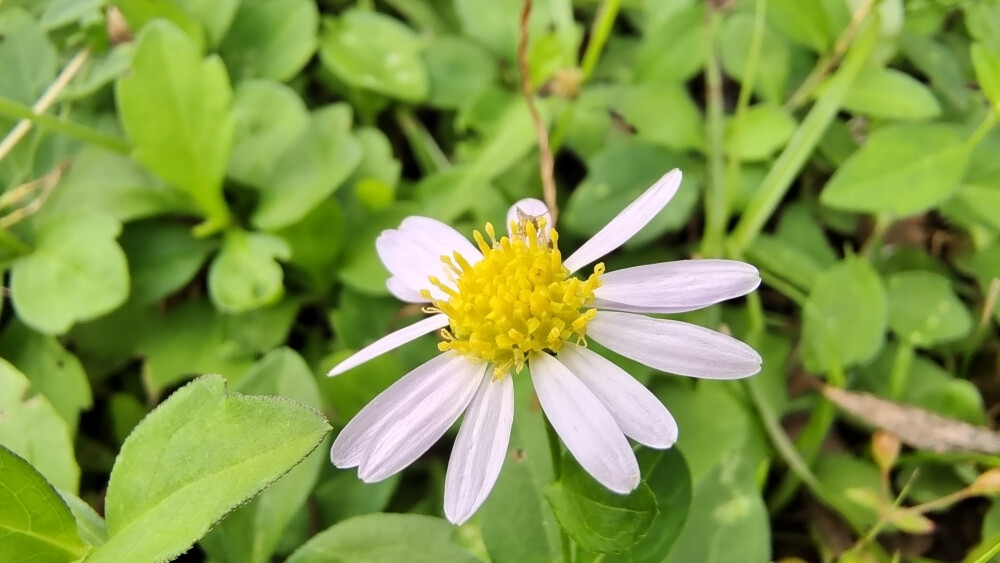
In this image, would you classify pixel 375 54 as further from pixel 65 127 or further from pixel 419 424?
pixel 419 424

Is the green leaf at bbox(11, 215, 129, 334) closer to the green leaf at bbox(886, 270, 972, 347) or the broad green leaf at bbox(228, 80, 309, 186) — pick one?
the broad green leaf at bbox(228, 80, 309, 186)

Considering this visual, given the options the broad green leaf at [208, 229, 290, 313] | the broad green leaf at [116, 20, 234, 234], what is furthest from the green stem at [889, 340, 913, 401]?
the broad green leaf at [116, 20, 234, 234]

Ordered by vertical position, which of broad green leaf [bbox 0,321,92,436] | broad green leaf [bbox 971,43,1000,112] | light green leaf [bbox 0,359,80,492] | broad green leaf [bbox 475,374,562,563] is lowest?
broad green leaf [bbox 0,321,92,436]

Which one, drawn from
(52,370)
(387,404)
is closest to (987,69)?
(387,404)

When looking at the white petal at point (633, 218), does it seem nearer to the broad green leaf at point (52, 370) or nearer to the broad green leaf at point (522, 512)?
the broad green leaf at point (522, 512)

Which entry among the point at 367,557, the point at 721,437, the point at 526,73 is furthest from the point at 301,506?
the point at 526,73

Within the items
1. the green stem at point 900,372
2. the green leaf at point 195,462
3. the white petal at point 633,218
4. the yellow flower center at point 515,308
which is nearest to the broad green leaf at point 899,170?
the green stem at point 900,372
